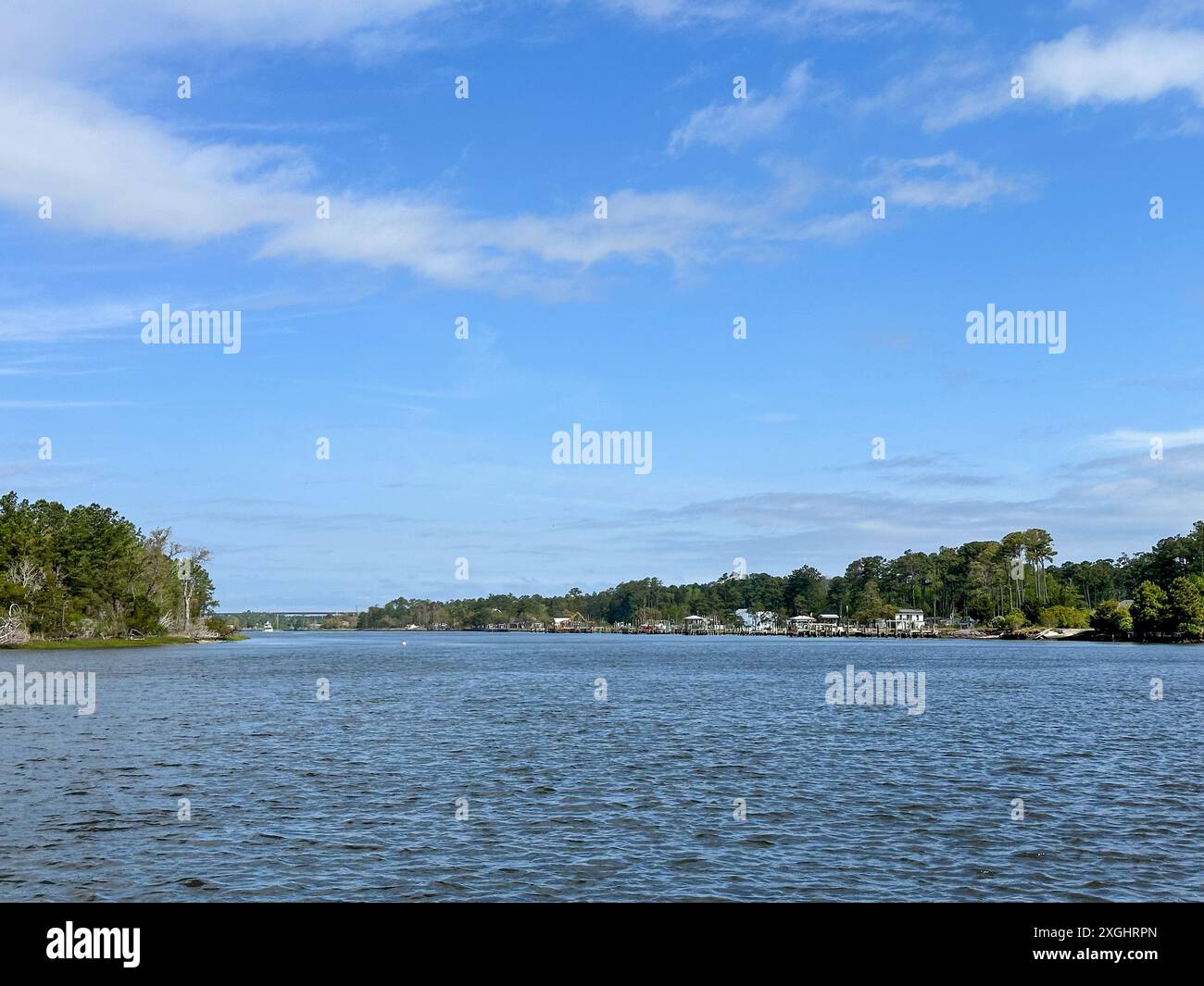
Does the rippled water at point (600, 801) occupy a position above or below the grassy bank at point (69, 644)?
above

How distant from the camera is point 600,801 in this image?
1362 inches

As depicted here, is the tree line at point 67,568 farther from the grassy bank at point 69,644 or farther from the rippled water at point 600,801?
the rippled water at point 600,801

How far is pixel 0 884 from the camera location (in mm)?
23766

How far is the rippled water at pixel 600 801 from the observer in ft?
80.0

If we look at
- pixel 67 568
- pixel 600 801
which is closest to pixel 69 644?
pixel 67 568

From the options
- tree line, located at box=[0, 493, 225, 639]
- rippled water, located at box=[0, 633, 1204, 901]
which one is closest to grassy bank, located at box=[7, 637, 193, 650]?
tree line, located at box=[0, 493, 225, 639]

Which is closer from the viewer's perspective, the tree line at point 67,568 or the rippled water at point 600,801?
the rippled water at point 600,801

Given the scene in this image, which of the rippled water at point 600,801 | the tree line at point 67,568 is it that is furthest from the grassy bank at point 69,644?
the rippled water at point 600,801

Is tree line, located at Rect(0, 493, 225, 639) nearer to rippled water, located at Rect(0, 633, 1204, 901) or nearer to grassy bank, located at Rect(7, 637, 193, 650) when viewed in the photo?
grassy bank, located at Rect(7, 637, 193, 650)

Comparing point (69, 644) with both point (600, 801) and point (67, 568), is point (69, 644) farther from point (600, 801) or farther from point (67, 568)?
point (600, 801)

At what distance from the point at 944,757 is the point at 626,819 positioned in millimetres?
21143
